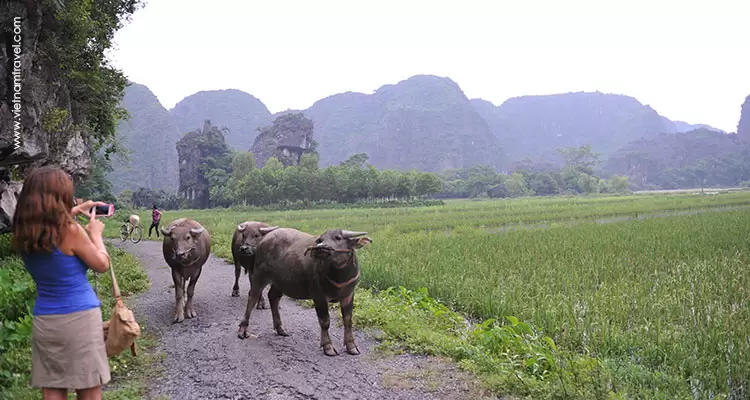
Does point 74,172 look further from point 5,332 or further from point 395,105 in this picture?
point 395,105

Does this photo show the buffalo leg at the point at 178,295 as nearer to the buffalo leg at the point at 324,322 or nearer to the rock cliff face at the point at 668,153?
the buffalo leg at the point at 324,322

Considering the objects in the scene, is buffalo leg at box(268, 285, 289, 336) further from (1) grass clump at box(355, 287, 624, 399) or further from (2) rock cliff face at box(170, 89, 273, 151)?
(2) rock cliff face at box(170, 89, 273, 151)

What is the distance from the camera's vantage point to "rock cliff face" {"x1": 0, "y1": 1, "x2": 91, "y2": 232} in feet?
24.9

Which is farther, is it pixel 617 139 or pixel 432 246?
pixel 617 139

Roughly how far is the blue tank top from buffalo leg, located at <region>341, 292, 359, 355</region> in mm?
2446

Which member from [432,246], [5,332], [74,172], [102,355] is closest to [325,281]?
[102,355]

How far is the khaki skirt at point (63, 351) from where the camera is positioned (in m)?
2.30

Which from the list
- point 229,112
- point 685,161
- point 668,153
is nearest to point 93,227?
point 685,161

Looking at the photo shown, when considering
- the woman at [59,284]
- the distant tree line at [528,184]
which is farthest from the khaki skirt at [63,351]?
the distant tree line at [528,184]

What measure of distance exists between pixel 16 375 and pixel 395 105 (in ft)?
611

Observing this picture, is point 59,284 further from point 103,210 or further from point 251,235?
point 251,235

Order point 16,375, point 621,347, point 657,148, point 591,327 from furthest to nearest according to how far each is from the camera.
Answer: point 657,148 < point 591,327 < point 621,347 < point 16,375

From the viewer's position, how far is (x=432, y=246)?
1218cm

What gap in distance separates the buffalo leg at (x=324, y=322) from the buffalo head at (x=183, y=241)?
2.21m
